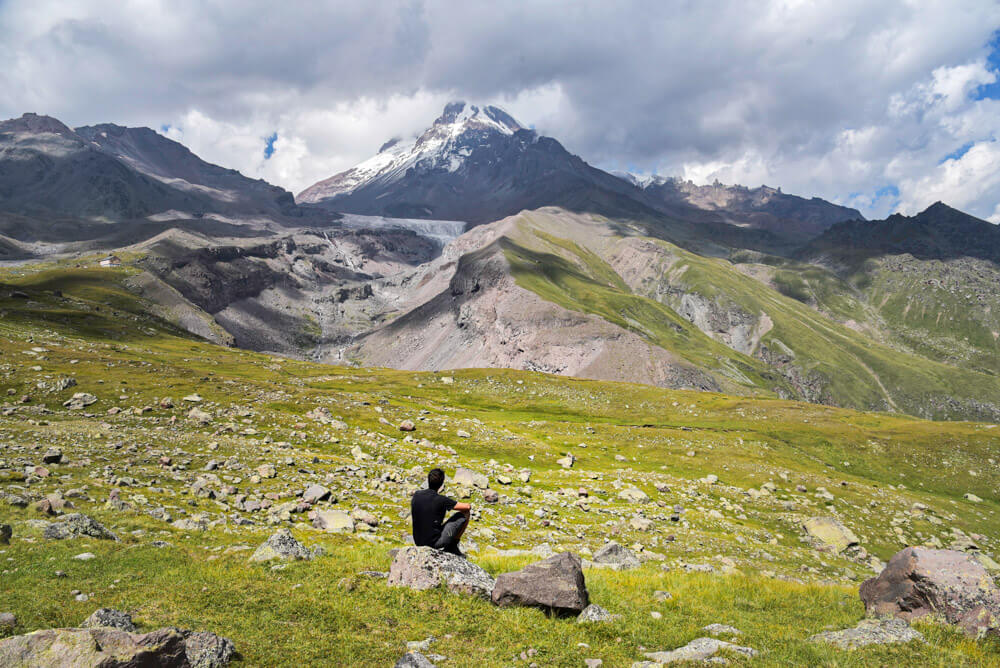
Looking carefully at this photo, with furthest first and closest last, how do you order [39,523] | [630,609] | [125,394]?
[125,394], [39,523], [630,609]

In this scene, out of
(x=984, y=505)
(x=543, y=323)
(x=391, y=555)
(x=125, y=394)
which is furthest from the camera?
(x=543, y=323)

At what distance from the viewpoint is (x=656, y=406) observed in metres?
101

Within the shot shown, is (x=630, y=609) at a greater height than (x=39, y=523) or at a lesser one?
lesser

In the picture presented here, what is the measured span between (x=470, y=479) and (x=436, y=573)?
22.5m

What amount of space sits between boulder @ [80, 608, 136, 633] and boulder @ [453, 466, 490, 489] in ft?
86.8

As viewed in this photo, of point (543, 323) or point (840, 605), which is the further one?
point (543, 323)

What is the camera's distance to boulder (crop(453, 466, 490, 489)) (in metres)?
35.8

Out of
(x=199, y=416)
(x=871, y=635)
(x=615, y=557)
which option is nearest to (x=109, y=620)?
(x=871, y=635)

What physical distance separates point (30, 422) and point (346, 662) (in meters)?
36.9

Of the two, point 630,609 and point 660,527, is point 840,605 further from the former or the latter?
point 660,527

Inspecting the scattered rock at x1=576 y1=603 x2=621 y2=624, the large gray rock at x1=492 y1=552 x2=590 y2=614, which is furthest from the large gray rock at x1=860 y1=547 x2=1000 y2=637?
the large gray rock at x1=492 y1=552 x2=590 y2=614

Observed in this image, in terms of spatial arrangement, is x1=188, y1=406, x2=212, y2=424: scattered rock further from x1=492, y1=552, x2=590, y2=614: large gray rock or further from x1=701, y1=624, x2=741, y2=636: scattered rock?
x1=701, y1=624, x2=741, y2=636: scattered rock

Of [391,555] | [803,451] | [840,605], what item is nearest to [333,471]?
[391,555]

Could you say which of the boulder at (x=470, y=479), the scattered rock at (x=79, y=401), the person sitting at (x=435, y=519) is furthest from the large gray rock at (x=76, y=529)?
the scattered rock at (x=79, y=401)
